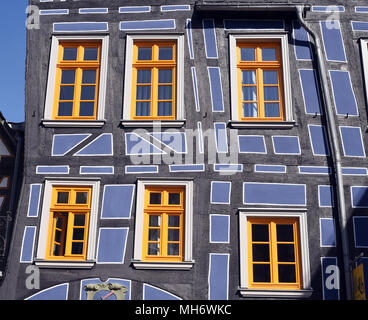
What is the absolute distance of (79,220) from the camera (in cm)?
1170

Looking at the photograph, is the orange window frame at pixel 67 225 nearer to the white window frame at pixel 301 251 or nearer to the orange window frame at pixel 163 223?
the orange window frame at pixel 163 223

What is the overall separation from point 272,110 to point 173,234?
3.29 m

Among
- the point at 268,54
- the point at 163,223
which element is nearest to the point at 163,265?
the point at 163,223

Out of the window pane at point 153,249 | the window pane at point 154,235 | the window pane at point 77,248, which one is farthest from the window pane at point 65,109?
the window pane at point 153,249

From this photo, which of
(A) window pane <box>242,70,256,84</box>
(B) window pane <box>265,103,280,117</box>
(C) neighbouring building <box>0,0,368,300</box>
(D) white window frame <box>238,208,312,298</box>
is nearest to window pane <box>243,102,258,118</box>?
(C) neighbouring building <box>0,0,368,300</box>

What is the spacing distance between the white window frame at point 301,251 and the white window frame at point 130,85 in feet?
7.66

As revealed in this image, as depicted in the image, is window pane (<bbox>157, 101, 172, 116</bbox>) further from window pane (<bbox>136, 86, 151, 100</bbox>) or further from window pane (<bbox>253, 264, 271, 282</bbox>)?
window pane (<bbox>253, 264, 271, 282</bbox>)

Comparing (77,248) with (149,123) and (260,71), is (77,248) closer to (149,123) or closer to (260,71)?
(149,123)

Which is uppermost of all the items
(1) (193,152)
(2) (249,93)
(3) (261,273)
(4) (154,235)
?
(2) (249,93)

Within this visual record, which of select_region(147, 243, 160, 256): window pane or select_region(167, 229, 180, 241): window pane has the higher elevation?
select_region(167, 229, 180, 241): window pane

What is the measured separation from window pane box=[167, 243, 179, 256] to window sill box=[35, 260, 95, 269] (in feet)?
4.65

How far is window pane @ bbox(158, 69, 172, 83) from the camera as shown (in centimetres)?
1273

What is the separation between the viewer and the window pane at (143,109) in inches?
492
